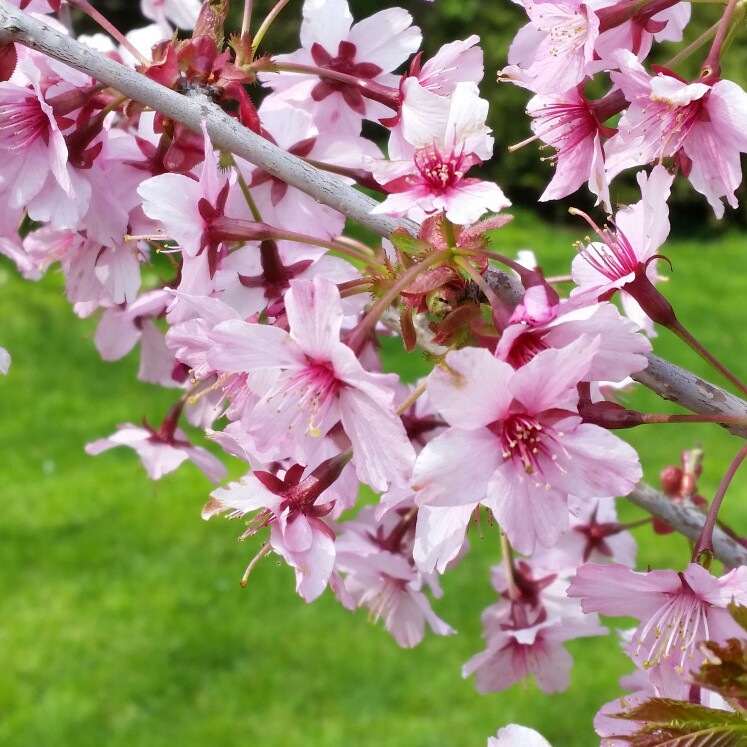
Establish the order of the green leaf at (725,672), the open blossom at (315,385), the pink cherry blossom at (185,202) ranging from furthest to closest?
the pink cherry blossom at (185,202)
the open blossom at (315,385)
the green leaf at (725,672)

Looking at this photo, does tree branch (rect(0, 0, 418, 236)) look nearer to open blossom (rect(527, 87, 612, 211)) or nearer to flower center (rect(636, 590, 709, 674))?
open blossom (rect(527, 87, 612, 211))

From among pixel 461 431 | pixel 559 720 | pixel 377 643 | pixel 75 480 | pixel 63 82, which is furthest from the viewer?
pixel 75 480

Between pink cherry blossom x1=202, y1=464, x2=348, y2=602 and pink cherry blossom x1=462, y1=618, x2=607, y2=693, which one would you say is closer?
pink cherry blossom x1=202, y1=464, x2=348, y2=602

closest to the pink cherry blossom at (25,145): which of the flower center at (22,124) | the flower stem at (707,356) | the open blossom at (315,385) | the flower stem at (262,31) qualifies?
the flower center at (22,124)

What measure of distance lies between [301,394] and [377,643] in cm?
271

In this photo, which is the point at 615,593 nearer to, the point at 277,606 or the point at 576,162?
the point at 576,162

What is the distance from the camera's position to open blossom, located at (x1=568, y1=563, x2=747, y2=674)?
780mm

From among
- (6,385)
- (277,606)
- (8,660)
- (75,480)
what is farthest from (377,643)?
(6,385)

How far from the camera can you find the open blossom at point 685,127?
0.87 metres

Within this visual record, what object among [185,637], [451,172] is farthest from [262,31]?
[185,637]

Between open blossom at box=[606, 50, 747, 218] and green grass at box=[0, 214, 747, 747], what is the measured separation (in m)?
1.92

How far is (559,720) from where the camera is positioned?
2.98 m

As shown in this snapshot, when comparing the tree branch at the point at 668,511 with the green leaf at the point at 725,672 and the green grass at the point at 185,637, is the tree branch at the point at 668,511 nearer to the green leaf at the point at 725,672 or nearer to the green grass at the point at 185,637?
the green leaf at the point at 725,672

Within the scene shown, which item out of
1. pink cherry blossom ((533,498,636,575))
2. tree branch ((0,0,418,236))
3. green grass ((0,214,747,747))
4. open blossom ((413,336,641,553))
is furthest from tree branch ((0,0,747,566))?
green grass ((0,214,747,747))
